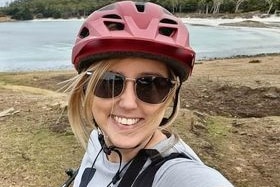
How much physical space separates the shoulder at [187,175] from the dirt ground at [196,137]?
4307 mm

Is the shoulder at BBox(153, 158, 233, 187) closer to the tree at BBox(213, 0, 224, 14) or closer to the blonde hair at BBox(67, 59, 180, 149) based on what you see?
the blonde hair at BBox(67, 59, 180, 149)

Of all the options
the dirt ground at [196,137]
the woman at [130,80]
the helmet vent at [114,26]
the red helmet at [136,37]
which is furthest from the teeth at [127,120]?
the dirt ground at [196,137]

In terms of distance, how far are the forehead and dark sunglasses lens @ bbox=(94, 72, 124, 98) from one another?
33 mm

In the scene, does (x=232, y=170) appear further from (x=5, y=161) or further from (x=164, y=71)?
(x=164, y=71)

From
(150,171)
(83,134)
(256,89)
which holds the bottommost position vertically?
(256,89)

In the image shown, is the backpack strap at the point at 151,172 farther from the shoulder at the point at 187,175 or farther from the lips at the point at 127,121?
the lips at the point at 127,121

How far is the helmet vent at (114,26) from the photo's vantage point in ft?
7.30

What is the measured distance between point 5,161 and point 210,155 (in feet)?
8.64

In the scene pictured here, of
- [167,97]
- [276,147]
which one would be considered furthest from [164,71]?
[276,147]

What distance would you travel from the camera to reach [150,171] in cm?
190

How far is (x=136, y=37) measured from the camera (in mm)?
2113

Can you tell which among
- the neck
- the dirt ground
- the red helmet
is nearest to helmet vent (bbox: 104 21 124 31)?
the red helmet

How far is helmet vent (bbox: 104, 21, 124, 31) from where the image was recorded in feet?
7.30

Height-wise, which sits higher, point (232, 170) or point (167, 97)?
point (167, 97)
